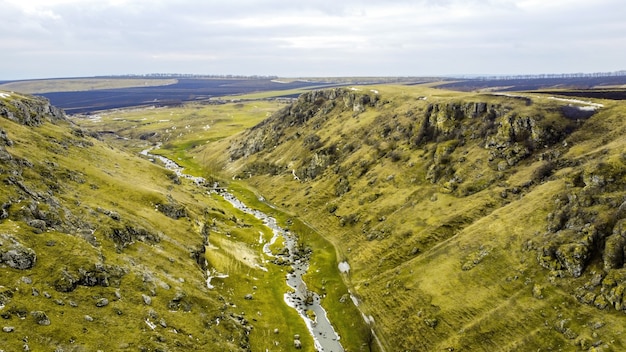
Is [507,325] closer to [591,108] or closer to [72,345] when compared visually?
[72,345]

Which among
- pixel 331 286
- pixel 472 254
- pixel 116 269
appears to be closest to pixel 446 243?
pixel 472 254

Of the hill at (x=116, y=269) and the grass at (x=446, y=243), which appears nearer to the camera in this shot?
the hill at (x=116, y=269)

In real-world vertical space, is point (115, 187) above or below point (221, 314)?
above

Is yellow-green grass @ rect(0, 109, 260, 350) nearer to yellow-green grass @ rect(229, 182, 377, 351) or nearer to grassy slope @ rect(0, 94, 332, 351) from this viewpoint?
grassy slope @ rect(0, 94, 332, 351)

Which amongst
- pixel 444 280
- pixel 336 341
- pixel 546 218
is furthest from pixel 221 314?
pixel 546 218

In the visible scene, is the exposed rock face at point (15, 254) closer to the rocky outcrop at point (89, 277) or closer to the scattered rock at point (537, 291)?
the rocky outcrop at point (89, 277)

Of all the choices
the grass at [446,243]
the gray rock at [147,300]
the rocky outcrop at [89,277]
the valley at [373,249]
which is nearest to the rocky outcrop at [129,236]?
the valley at [373,249]

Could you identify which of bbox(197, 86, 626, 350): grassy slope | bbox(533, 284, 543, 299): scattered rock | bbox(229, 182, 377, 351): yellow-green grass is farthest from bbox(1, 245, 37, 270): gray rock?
bbox(533, 284, 543, 299): scattered rock
